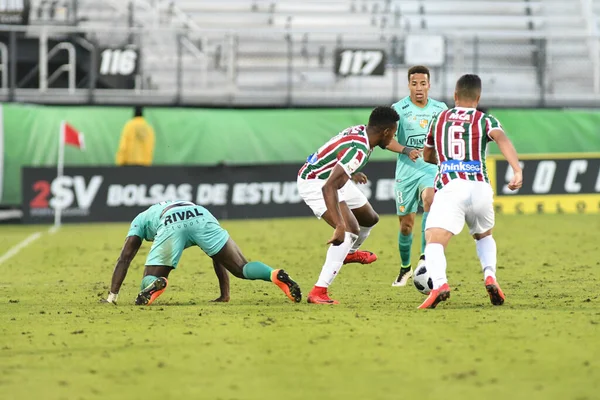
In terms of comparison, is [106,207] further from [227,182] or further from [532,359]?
[532,359]

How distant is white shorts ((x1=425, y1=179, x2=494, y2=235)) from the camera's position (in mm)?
9094

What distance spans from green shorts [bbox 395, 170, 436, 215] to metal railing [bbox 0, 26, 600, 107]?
12.2 meters

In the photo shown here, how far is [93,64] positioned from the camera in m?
23.4

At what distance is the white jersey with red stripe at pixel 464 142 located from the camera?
9.10m

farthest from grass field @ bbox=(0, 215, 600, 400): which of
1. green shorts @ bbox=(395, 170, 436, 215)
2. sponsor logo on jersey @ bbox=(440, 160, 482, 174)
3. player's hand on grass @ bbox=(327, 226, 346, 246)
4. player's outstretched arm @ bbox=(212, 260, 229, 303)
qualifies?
sponsor logo on jersey @ bbox=(440, 160, 482, 174)

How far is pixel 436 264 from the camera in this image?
9023 millimetres

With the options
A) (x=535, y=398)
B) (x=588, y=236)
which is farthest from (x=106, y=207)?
(x=535, y=398)

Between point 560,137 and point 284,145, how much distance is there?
583 centimetres

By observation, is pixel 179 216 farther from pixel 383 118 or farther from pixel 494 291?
pixel 494 291

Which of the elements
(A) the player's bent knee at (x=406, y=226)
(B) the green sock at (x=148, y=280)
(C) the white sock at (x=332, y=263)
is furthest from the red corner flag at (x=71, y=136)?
(C) the white sock at (x=332, y=263)

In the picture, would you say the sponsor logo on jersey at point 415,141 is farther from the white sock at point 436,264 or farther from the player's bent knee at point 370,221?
the white sock at point 436,264

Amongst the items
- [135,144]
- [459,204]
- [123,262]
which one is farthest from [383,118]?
[135,144]

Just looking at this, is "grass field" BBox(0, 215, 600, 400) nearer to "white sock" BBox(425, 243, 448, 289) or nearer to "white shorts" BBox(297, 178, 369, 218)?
"white sock" BBox(425, 243, 448, 289)

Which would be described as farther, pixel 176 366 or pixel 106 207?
pixel 106 207
